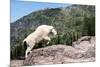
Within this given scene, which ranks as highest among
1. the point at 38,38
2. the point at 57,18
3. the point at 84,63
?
the point at 57,18

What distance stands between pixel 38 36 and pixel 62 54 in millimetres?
332

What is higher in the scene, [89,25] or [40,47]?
[89,25]

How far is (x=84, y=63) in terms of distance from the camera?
2070 millimetres

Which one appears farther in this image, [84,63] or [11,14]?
[84,63]

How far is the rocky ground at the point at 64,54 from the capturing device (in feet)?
6.12

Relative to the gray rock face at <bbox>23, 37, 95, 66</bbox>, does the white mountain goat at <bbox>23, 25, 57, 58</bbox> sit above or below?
above

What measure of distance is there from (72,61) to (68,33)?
312mm

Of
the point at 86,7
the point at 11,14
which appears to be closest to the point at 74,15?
the point at 86,7

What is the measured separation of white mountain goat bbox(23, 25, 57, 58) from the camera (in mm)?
1844

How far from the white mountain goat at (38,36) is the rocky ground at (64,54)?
3.0 inches

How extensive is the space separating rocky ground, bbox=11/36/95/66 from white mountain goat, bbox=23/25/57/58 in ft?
0.25

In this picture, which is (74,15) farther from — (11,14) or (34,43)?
(11,14)

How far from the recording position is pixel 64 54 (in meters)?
1.97

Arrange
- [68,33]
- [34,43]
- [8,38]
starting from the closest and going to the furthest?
[8,38] < [34,43] < [68,33]
